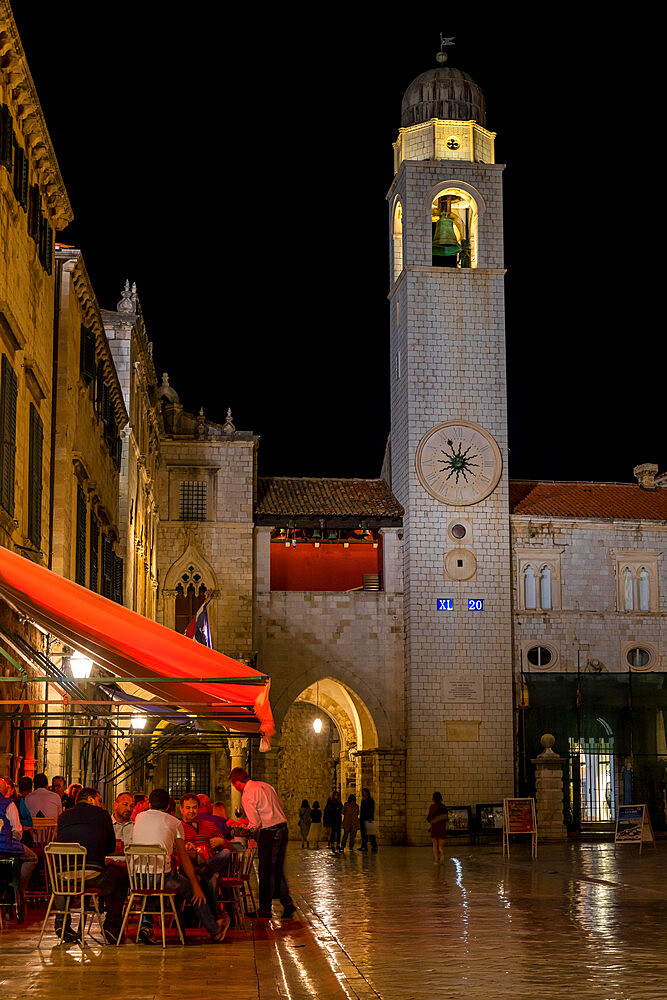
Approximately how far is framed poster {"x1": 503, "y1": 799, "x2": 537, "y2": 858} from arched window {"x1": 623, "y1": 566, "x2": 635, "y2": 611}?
15.4 meters

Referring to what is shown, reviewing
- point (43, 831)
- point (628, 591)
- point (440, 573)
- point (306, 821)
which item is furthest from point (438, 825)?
point (628, 591)

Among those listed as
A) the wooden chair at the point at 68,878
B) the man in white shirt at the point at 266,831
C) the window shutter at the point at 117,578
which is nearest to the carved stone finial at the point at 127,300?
the window shutter at the point at 117,578

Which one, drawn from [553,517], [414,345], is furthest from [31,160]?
[553,517]

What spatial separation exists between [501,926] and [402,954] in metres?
2.36

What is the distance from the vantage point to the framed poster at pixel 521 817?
26000 mm

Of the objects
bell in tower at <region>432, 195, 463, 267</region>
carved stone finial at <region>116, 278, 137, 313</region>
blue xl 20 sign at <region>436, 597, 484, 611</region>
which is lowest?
blue xl 20 sign at <region>436, 597, 484, 611</region>

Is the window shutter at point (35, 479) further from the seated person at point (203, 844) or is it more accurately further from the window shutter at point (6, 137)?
the seated person at point (203, 844)

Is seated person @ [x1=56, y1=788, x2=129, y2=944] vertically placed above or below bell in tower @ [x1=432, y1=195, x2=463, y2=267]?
below

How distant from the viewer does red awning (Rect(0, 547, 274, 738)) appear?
434 inches

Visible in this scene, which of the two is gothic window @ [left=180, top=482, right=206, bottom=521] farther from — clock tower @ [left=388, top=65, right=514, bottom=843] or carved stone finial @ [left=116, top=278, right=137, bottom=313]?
carved stone finial @ [left=116, top=278, right=137, bottom=313]

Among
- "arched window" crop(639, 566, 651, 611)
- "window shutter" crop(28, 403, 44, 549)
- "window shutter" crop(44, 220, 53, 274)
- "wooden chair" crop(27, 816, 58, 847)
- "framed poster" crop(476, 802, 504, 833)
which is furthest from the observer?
"arched window" crop(639, 566, 651, 611)

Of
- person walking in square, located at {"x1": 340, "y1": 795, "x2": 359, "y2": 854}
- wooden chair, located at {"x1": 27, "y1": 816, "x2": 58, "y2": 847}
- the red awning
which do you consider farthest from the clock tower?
the red awning

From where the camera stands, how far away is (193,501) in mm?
40375

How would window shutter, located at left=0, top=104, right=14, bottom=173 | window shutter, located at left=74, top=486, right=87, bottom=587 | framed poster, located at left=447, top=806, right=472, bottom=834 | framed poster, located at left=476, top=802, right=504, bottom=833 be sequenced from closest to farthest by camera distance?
window shutter, located at left=0, top=104, right=14, bottom=173 → window shutter, located at left=74, top=486, right=87, bottom=587 → framed poster, located at left=447, top=806, right=472, bottom=834 → framed poster, located at left=476, top=802, right=504, bottom=833
